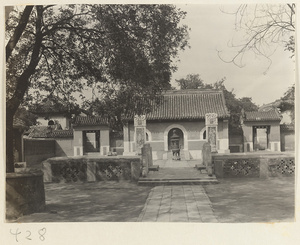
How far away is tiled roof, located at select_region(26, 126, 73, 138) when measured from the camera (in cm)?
745

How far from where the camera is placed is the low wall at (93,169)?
26.5ft

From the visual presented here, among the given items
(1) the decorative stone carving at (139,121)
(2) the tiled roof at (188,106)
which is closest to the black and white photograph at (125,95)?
(1) the decorative stone carving at (139,121)

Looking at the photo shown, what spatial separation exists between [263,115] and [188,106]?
3123 mm

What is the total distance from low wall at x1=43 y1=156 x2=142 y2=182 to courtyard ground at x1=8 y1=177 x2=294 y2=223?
0.56 metres

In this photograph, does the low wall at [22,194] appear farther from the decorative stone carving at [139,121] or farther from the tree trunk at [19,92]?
the decorative stone carving at [139,121]

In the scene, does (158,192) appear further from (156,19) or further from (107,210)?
(156,19)

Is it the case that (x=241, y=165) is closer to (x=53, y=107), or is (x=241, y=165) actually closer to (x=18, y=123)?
(x=53, y=107)

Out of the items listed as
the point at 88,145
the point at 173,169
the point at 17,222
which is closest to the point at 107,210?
the point at 17,222

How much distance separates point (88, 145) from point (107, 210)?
10.5 ft

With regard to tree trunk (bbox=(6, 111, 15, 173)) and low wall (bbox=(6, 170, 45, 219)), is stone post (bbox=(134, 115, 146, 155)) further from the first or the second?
tree trunk (bbox=(6, 111, 15, 173))

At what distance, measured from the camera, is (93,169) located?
8859mm

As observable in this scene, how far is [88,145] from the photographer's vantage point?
29.0 feet

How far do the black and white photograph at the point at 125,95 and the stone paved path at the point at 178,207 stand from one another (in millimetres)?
24
